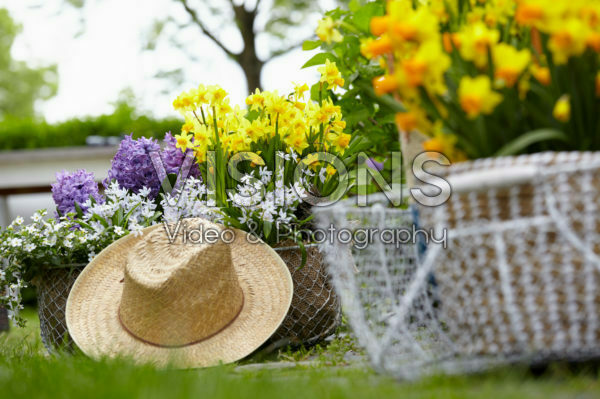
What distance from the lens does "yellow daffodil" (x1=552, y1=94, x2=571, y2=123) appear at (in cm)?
137

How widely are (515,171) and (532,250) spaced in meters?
0.20

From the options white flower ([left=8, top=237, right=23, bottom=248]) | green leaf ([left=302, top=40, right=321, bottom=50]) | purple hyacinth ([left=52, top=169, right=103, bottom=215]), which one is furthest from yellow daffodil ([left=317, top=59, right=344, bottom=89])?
white flower ([left=8, top=237, right=23, bottom=248])

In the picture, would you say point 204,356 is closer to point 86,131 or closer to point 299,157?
point 299,157

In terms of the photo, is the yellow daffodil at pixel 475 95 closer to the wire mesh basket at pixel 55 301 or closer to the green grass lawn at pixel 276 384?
the green grass lawn at pixel 276 384

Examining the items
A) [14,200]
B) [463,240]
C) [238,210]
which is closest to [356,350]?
[238,210]

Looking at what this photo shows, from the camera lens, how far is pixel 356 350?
2.26m

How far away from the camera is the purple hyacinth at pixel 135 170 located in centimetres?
289

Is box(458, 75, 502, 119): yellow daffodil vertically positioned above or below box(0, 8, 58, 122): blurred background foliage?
below

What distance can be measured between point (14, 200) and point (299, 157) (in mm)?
6635

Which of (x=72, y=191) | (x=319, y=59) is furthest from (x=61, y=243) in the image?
(x=319, y=59)

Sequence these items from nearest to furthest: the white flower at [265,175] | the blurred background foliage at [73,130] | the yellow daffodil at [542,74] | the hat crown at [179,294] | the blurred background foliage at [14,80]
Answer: the yellow daffodil at [542,74], the hat crown at [179,294], the white flower at [265,175], the blurred background foliage at [73,130], the blurred background foliage at [14,80]

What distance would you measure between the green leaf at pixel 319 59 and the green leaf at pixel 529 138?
1.68 meters

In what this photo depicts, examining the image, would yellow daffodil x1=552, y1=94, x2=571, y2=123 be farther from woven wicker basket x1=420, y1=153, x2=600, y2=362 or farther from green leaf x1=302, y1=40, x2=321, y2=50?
green leaf x1=302, y1=40, x2=321, y2=50

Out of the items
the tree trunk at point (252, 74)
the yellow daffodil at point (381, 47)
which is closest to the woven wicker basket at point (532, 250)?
the yellow daffodil at point (381, 47)
